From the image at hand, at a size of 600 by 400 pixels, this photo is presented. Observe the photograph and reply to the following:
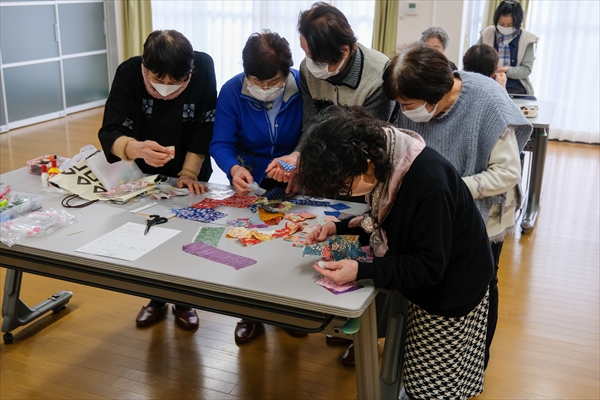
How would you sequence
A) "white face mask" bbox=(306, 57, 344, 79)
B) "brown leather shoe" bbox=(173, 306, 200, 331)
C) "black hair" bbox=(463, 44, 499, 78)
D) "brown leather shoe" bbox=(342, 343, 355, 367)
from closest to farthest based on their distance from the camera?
1. "white face mask" bbox=(306, 57, 344, 79)
2. "brown leather shoe" bbox=(342, 343, 355, 367)
3. "brown leather shoe" bbox=(173, 306, 200, 331)
4. "black hair" bbox=(463, 44, 499, 78)

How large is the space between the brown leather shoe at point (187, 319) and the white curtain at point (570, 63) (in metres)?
5.01

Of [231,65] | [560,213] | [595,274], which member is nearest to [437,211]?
[595,274]

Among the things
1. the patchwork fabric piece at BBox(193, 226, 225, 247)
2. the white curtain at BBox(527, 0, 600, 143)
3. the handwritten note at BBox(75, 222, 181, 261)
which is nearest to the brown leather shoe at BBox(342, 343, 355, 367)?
the patchwork fabric piece at BBox(193, 226, 225, 247)

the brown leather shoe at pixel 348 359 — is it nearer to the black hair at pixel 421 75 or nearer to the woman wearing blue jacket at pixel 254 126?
the woman wearing blue jacket at pixel 254 126

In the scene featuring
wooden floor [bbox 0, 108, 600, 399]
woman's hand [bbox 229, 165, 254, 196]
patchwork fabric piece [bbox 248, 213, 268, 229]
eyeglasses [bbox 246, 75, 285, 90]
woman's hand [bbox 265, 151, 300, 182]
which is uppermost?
eyeglasses [bbox 246, 75, 285, 90]

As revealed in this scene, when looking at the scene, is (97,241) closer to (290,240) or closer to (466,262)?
(290,240)

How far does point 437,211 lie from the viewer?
60.0 inches

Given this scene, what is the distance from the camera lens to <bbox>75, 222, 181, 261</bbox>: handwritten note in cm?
186

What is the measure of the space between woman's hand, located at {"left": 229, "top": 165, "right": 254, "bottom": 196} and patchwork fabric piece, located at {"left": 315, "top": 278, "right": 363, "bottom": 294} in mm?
749

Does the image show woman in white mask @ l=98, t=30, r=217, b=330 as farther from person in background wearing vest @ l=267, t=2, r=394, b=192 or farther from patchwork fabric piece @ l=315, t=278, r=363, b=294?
patchwork fabric piece @ l=315, t=278, r=363, b=294

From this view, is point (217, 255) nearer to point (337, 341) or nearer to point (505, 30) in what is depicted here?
point (337, 341)

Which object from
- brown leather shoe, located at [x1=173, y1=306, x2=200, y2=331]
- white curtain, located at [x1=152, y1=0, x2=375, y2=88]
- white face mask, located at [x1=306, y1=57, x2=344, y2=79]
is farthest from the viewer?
white curtain, located at [x1=152, y1=0, x2=375, y2=88]

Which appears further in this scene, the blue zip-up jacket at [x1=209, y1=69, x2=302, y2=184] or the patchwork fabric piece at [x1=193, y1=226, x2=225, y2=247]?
the blue zip-up jacket at [x1=209, y1=69, x2=302, y2=184]

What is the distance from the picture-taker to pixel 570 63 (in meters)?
6.28
